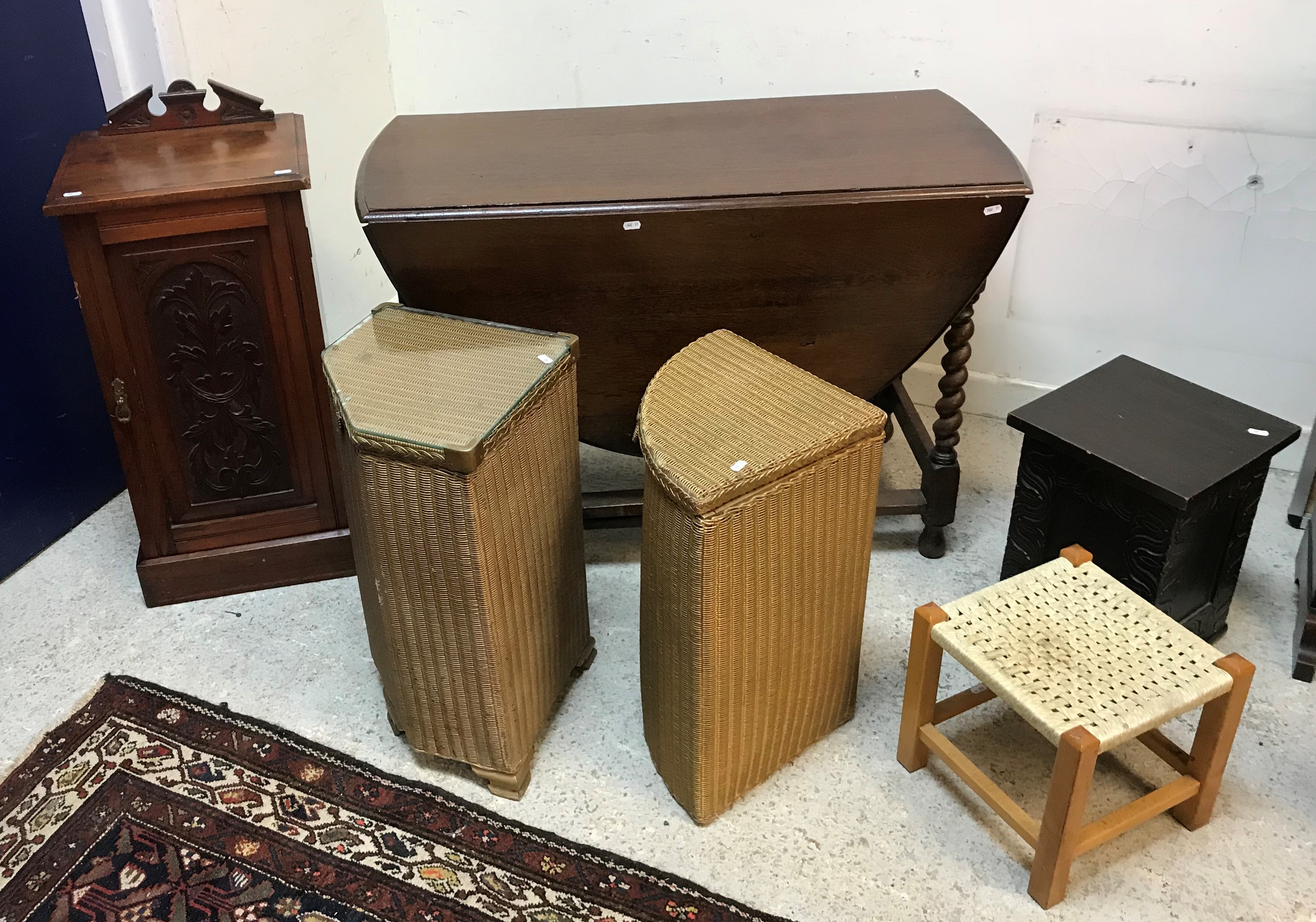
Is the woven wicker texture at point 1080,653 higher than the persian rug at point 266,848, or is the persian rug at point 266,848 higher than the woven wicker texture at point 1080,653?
the woven wicker texture at point 1080,653

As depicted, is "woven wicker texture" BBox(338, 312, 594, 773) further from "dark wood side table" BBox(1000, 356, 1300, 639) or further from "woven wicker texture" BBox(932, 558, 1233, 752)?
"dark wood side table" BBox(1000, 356, 1300, 639)

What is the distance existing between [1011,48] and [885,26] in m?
0.28

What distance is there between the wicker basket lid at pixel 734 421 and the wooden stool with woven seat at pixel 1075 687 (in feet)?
1.10

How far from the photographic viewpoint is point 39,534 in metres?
2.35

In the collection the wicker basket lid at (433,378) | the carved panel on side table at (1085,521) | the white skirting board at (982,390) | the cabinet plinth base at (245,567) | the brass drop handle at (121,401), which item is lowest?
the cabinet plinth base at (245,567)

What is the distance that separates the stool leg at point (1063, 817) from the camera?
144 cm

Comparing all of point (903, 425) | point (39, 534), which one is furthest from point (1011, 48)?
point (39, 534)

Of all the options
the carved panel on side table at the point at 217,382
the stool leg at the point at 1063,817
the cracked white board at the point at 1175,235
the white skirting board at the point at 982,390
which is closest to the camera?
the stool leg at the point at 1063,817

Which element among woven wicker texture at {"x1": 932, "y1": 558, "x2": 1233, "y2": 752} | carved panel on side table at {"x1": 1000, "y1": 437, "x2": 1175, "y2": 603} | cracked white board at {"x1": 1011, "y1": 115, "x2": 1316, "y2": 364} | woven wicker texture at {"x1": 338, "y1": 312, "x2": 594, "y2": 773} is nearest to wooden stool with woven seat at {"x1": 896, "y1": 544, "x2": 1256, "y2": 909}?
woven wicker texture at {"x1": 932, "y1": 558, "x2": 1233, "y2": 752}

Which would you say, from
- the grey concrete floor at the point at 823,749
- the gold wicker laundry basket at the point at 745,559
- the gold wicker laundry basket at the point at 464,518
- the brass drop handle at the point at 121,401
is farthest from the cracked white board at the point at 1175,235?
the brass drop handle at the point at 121,401

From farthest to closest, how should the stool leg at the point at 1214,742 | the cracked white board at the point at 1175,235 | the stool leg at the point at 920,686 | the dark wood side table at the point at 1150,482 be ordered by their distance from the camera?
the cracked white board at the point at 1175,235 → the dark wood side table at the point at 1150,482 → the stool leg at the point at 920,686 → the stool leg at the point at 1214,742

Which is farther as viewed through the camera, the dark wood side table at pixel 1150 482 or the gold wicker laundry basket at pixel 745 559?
the dark wood side table at pixel 1150 482

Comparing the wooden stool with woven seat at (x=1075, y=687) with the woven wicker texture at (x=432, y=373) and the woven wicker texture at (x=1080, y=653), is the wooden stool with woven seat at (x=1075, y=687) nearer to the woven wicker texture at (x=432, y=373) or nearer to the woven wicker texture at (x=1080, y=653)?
the woven wicker texture at (x=1080, y=653)

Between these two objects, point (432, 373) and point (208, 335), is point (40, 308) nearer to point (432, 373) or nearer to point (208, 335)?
point (208, 335)
